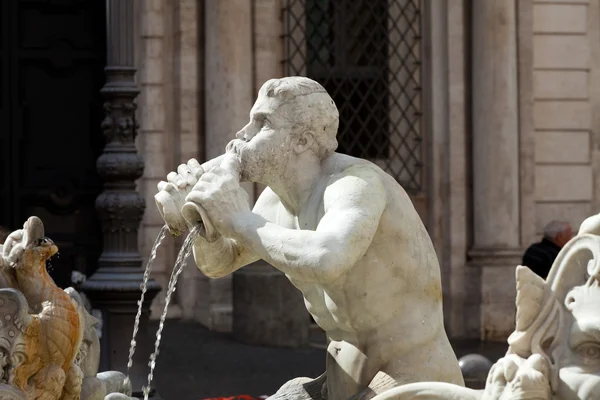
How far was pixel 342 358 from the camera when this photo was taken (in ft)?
18.1

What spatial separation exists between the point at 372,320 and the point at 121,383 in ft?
3.09

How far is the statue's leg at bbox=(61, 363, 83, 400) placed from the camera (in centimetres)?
490

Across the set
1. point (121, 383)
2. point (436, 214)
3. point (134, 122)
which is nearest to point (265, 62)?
point (436, 214)

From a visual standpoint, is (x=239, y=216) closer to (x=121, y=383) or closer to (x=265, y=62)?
(x=121, y=383)

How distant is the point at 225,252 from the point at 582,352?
6.13 feet

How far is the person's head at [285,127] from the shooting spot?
5500 mm

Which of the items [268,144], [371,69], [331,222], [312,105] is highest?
[371,69]

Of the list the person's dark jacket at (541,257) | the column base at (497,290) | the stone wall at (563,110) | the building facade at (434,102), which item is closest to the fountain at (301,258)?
the person's dark jacket at (541,257)

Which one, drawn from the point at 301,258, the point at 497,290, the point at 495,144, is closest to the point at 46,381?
the point at 301,258

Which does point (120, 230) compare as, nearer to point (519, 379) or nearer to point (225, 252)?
point (225, 252)

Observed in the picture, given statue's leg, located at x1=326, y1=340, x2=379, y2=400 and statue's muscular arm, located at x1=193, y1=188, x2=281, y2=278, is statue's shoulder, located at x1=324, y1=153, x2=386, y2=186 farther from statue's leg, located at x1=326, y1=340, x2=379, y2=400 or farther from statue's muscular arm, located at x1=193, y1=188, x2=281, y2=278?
statue's leg, located at x1=326, y1=340, x2=379, y2=400

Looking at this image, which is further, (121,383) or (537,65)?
(537,65)

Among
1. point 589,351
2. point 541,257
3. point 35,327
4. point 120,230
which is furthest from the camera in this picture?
point 541,257

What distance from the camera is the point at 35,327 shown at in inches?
187
